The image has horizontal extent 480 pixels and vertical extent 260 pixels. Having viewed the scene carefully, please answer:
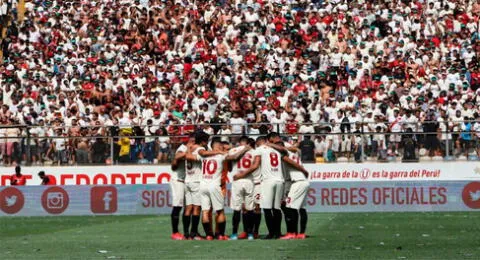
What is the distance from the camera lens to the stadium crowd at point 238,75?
124ft

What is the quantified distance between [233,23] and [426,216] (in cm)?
1486

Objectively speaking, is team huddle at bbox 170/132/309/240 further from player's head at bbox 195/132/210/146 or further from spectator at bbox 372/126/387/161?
spectator at bbox 372/126/387/161

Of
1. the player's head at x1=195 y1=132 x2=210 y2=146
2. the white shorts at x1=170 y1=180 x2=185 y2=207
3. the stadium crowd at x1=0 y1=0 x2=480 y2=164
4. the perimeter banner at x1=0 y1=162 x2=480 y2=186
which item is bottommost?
the perimeter banner at x1=0 y1=162 x2=480 y2=186

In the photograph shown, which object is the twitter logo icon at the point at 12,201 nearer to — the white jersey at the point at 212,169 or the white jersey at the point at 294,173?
the white jersey at the point at 212,169

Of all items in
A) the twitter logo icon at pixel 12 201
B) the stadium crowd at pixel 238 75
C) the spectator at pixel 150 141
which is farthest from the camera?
the stadium crowd at pixel 238 75

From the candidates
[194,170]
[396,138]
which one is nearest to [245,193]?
[194,170]

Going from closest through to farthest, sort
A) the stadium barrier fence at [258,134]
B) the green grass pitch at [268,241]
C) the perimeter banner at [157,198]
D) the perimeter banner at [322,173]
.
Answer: the green grass pitch at [268,241] < the perimeter banner at [157,198] < the stadium barrier fence at [258,134] < the perimeter banner at [322,173]

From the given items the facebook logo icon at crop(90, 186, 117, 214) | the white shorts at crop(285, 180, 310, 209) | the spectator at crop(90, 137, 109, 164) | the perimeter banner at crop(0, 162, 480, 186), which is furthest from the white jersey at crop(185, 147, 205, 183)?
the spectator at crop(90, 137, 109, 164)

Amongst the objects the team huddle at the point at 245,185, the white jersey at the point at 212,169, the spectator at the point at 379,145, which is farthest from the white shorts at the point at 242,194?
the spectator at the point at 379,145

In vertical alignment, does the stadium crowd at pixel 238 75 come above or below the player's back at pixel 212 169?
above

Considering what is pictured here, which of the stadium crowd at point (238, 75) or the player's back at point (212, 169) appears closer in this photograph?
the player's back at point (212, 169)

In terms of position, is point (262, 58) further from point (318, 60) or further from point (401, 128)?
point (401, 128)

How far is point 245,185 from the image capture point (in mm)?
23250

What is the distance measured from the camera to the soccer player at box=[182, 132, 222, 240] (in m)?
23.0
